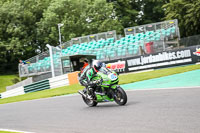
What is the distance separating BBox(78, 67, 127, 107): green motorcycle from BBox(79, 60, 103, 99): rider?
0.13m

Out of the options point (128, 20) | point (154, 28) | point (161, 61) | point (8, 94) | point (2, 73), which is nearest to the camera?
point (161, 61)

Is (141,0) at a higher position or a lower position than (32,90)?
higher

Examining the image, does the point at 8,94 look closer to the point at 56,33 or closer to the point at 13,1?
the point at 56,33

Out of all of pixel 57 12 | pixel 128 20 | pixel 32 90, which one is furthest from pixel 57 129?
pixel 128 20

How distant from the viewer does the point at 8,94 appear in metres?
26.2

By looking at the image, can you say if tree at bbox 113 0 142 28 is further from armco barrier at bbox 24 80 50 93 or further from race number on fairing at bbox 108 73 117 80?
race number on fairing at bbox 108 73 117 80


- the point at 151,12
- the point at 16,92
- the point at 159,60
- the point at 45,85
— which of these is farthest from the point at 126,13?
the point at 45,85

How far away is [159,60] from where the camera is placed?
22.1m

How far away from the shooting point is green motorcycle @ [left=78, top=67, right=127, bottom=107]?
334 inches

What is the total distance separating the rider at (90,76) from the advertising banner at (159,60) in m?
12.9

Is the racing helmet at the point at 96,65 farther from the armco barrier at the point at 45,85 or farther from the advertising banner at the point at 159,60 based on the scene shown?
the armco barrier at the point at 45,85

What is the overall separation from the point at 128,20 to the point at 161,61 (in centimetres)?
3577

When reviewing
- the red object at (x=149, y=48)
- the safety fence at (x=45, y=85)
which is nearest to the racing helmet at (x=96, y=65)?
the safety fence at (x=45, y=85)

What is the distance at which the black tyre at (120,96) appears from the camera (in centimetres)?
838
